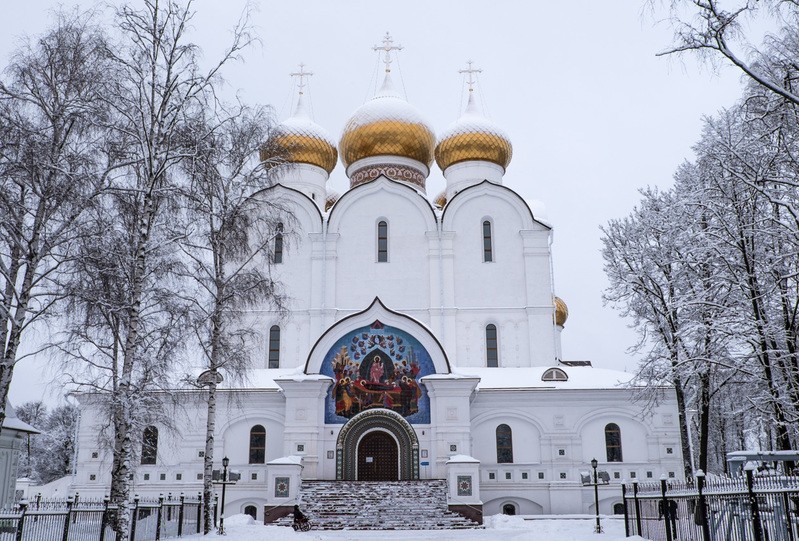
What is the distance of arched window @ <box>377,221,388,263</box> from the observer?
27.4 m

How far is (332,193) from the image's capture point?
37.5 metres

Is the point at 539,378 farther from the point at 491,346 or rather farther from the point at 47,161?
the point at 47,161

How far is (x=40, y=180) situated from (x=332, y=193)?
1026 inches

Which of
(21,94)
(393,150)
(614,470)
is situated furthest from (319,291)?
(21,94)

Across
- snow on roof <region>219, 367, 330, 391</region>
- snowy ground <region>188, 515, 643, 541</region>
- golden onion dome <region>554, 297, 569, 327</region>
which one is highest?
golden onion dome <region>554, 297, 569, 327</region>

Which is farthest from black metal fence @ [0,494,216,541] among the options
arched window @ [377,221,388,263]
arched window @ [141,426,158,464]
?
A: arched window @ [377,221,388,263]

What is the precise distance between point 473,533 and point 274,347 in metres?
12.2

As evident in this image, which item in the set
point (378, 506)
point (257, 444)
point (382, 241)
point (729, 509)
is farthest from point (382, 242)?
point (729, 509)

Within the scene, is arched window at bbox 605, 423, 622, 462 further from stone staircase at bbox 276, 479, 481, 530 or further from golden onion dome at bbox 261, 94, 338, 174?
golden onion dome at bbox 261, 94, 338, 174

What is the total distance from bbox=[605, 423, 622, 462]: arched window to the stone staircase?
5.71m

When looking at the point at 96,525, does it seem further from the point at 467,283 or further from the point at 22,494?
the point at 22,494

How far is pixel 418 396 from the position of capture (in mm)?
21891

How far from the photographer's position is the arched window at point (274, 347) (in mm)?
26281

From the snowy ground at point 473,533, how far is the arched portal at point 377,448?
349cm
